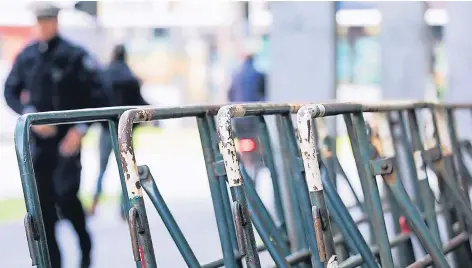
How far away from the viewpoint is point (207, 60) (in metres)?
21.5

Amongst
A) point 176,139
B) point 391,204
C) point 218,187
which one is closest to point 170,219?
point 218,187

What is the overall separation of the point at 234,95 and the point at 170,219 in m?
7.88

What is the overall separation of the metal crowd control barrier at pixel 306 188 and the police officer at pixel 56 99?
1684 mm

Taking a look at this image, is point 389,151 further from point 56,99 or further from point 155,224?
point 155,224

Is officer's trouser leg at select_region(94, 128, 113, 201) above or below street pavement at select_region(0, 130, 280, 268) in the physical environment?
above

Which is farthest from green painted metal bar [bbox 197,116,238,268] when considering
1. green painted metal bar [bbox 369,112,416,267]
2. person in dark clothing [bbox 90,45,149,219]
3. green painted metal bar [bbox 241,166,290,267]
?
person in dark clothing [bbox 90,45,149,219]

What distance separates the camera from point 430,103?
480 cm

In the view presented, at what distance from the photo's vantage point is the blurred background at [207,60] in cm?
768

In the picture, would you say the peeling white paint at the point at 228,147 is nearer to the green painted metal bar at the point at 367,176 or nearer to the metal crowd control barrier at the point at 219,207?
the metal crowd control barrier at the point at 219,207

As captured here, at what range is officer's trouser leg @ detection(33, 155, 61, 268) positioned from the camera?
18.6 feet

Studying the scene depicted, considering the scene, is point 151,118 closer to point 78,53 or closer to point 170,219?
point 170,219

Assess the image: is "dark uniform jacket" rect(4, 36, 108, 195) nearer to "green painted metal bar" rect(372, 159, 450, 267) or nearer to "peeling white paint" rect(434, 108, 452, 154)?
"peeling white paint" rect(434, 108, 452, 154)

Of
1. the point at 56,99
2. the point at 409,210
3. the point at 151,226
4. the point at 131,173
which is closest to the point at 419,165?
the point at 409,210

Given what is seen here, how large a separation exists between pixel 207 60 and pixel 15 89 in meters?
15.5
